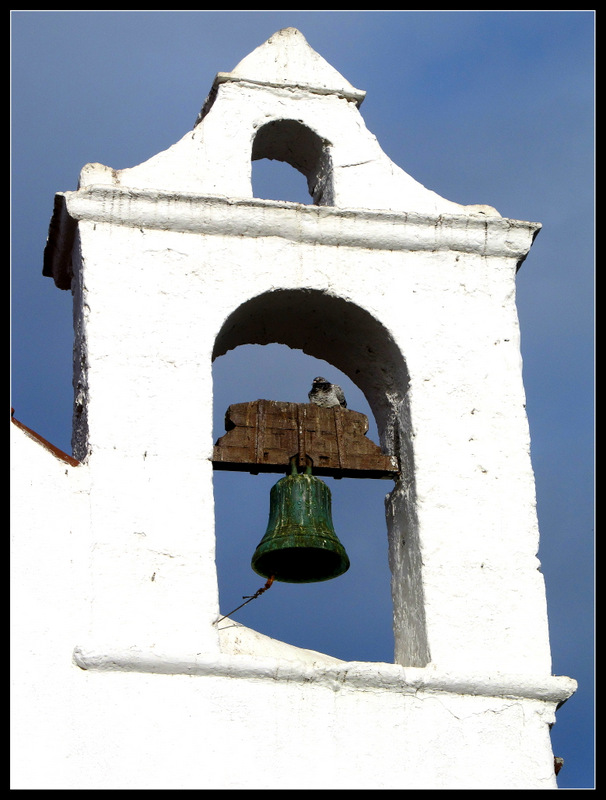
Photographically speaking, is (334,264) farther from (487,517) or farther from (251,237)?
(487,517)

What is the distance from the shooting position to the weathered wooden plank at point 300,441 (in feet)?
34.7

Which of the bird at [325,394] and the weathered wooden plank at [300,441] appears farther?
the bird at [325,394]

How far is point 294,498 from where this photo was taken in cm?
1046

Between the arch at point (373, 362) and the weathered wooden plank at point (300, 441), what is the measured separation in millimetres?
191

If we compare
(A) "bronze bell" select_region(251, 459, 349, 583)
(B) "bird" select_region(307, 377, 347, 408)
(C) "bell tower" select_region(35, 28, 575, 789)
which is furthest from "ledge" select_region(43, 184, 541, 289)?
(A) "bronze bell" select_region(251, 459, 349, 583)

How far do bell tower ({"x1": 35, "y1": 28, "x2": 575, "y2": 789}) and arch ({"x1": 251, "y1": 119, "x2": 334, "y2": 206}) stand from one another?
2 cm

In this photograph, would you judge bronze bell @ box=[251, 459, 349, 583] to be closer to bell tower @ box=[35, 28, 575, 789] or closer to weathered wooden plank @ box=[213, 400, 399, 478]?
weathered wooden plank @ box=[213, 400, 399, 478]

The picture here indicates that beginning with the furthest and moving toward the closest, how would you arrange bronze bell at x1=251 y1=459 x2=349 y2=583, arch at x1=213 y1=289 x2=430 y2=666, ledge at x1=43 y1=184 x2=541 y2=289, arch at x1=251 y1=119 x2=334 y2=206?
arch at x1=251 y1=119 x2=334 y2=206 < ledge at x1=43 y1=184 x2=541 y2=289 < arch at x1=213 y1=289 x2=430 y2=666 < bronze bell at x1=251 y1=459 x2=349 y2=583

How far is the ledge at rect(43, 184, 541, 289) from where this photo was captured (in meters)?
10.8

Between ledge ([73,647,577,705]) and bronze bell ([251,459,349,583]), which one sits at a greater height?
bronze bell ([251,459,349,583])

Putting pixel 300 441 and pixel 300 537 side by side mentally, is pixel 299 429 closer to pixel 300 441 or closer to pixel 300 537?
pixel 300 441

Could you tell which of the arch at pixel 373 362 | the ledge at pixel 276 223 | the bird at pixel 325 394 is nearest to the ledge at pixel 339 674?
the arch at pixel 373 362

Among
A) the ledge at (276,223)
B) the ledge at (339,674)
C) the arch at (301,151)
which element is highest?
the arch at (301,151)

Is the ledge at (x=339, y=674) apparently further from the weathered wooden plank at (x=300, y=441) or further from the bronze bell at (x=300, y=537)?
the weathered wooden plank at (x=300, y=441)
